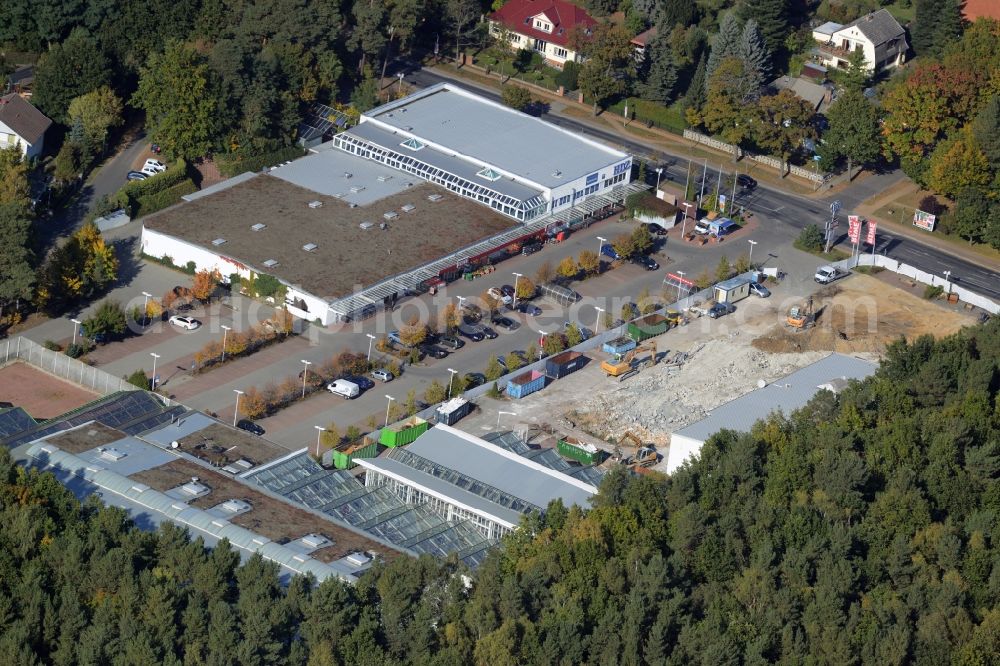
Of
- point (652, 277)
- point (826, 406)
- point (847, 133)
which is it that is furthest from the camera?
point (847, 133)

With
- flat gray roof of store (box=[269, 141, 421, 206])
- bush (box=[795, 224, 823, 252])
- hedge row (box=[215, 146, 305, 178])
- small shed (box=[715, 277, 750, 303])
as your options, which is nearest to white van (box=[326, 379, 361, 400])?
flat gray roof of store (box=[269, 141, 421, 206])

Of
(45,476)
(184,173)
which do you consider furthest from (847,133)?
(45,476)

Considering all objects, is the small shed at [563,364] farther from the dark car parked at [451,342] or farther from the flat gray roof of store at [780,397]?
the flat gray roof of store at [780,397]

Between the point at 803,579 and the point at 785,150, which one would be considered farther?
the point at 785,150

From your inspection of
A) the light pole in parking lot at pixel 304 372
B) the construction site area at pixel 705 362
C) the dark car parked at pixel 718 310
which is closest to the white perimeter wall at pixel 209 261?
the light pole in parking lot at pixel 304 372

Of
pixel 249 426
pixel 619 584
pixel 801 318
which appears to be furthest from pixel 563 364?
pixel 619 584

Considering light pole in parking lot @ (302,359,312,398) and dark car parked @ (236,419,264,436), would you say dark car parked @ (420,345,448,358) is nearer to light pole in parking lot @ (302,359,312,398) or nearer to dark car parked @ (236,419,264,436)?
light pole in parking lot @ (302,359,312,398)

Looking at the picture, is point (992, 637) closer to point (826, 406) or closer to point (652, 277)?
point (826, 406)
